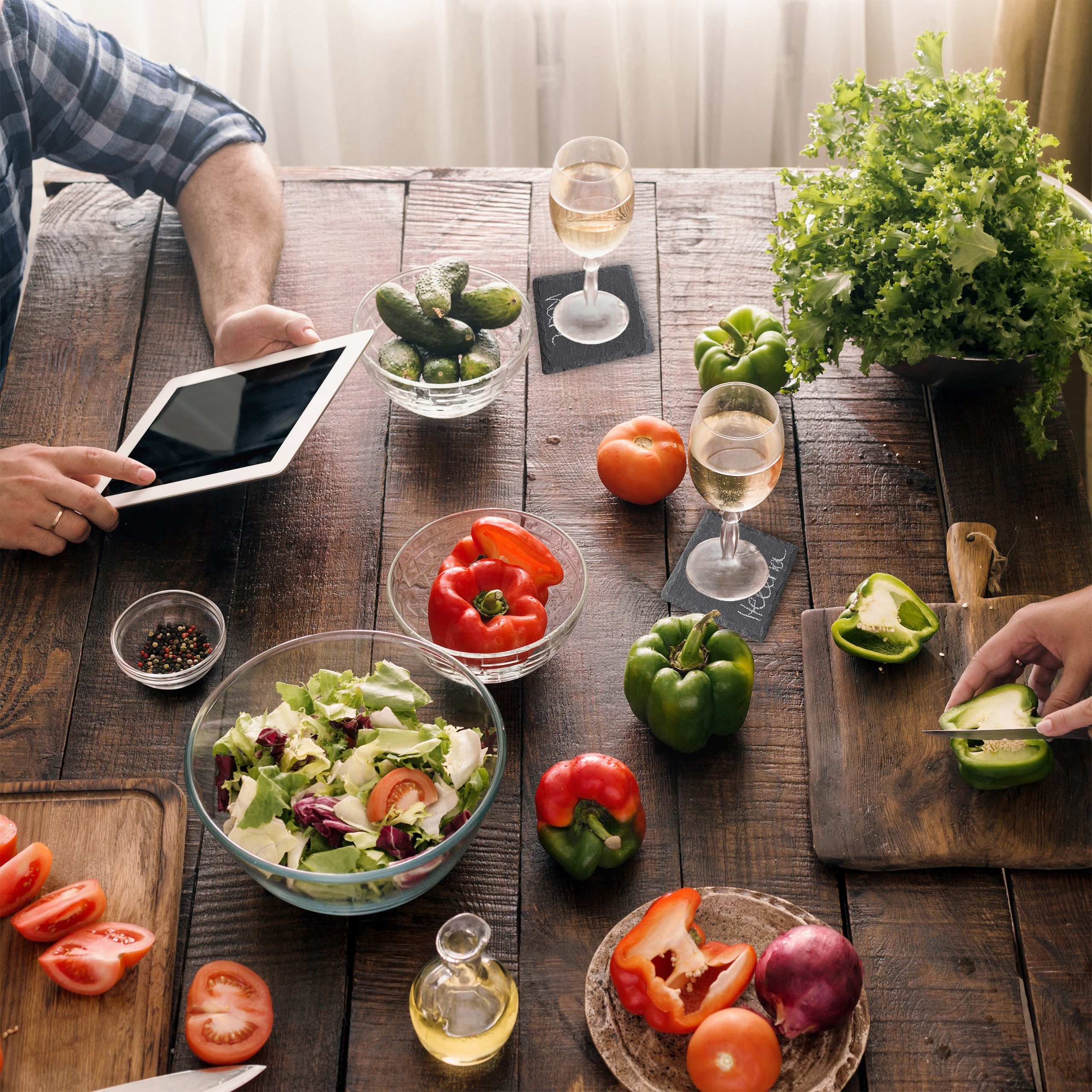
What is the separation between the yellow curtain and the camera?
241cm

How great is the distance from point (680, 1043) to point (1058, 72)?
2296mm

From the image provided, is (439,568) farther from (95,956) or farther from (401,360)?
(95,956)

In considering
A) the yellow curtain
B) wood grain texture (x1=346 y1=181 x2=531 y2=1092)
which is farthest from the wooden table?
the yellow curtain

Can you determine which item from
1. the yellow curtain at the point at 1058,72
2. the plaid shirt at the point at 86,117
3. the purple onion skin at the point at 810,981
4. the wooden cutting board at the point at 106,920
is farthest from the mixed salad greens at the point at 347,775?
the yellow curtain at the point at 1058,72

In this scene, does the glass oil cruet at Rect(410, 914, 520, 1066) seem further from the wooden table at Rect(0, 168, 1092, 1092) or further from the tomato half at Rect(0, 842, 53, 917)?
the tomato half at Rect(0, 842, 53, 917)

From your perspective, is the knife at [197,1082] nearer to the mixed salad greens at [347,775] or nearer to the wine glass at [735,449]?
the mixed salad greens at [347,775]

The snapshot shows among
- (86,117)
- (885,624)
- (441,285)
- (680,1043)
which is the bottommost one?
(680,1043)

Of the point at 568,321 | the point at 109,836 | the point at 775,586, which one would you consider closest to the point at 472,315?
the point at 568,321

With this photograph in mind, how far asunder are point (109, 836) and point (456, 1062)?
1.43 feet

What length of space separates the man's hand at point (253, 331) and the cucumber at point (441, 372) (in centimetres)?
19

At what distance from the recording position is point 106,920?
1128 mm

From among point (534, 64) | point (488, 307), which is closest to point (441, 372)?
point (488, 307)

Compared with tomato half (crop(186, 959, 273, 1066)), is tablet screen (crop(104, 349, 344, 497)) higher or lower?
higher

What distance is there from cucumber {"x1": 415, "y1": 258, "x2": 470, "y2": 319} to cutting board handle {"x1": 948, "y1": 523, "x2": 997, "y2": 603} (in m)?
0.74
